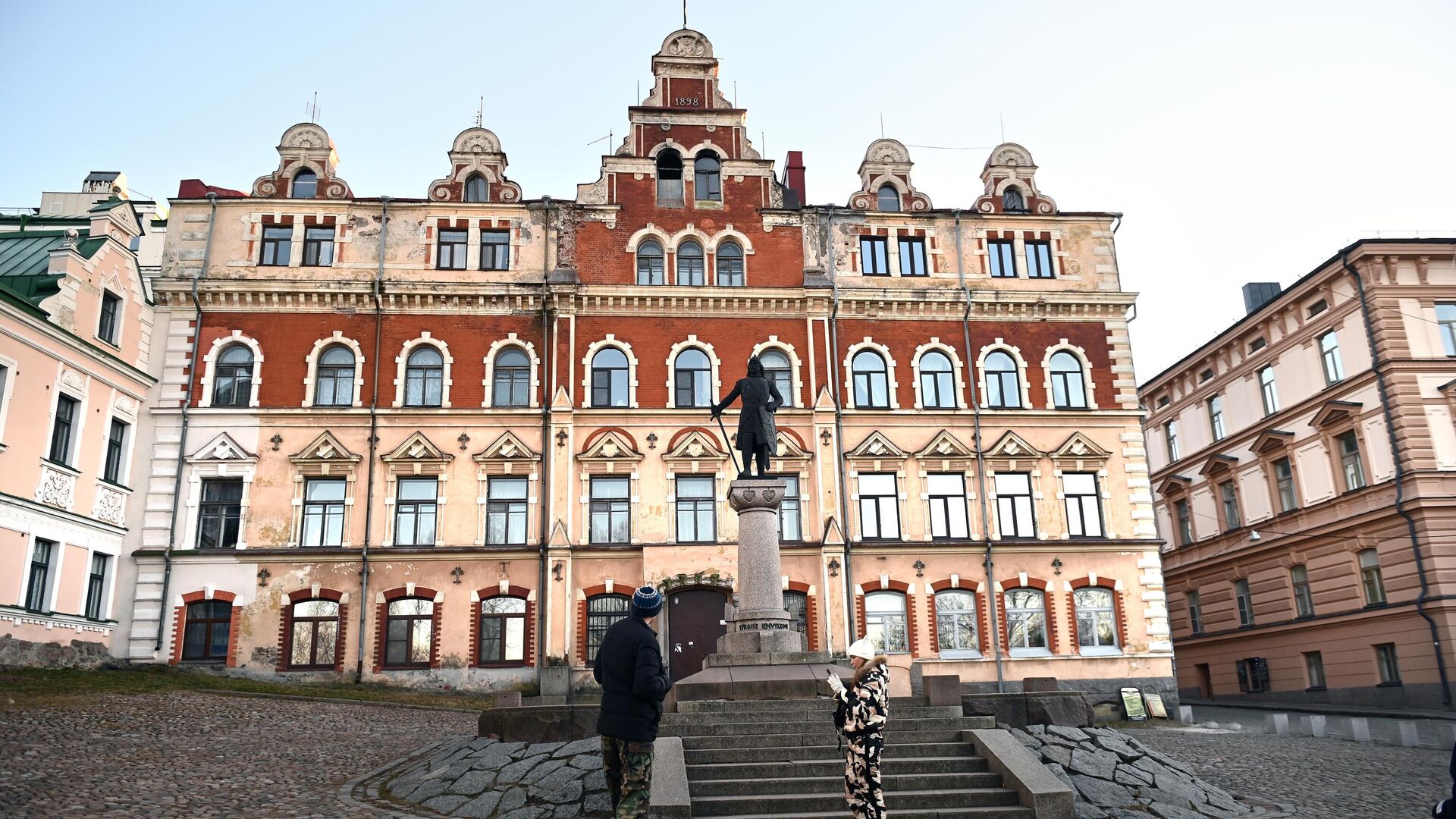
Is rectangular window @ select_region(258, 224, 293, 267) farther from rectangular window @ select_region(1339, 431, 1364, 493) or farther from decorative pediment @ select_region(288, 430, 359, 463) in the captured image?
rectangular window @ select_region(1339, 431, 1364, 493)

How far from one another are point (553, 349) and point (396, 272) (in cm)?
546

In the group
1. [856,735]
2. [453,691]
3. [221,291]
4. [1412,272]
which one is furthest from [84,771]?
[1412,272]

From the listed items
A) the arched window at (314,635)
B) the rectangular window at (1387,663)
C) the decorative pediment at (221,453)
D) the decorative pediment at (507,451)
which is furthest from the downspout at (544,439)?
the rectangular window at (1387,663)

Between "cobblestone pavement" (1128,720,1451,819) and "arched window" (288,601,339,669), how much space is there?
21070 mm

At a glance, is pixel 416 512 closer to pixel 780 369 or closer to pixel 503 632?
pixel 503 632

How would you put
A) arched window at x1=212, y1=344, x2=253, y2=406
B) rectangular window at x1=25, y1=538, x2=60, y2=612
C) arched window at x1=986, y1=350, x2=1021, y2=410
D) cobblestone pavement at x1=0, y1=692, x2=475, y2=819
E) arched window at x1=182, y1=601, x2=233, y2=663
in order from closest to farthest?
1. cobblestone pavement at x1=0, y1=692, x2=475, y2=819
2. rectangular window at x1=25, y1=538, x2=60, y2=612
3. arched window at x1=182, y1=601, x2=233, y2=663
4. arched window at x1=212, y1=344, x2=253, y2=406
5. arched window at x1=986, y1=350, x2=1021, y2=410

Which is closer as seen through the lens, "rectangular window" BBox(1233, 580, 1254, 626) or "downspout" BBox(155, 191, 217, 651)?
"downspout" BBox(155, 191, 217, 651)

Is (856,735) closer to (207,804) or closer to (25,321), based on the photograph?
(207,804)

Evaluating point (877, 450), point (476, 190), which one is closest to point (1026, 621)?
point (877, 450)

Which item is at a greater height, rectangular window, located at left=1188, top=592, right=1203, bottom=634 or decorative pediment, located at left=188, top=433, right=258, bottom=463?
decorative pediment, located at left=188, top=433, right=258, bottom=463

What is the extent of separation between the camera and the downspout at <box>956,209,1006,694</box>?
3159cm

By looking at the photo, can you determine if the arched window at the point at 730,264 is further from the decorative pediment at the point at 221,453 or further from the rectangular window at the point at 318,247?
the decorative pediment at the point at 221,453

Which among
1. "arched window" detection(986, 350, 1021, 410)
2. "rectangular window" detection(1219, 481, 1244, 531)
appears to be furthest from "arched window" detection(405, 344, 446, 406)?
"rectangular window" detection(1219, 481, 1244, 531)

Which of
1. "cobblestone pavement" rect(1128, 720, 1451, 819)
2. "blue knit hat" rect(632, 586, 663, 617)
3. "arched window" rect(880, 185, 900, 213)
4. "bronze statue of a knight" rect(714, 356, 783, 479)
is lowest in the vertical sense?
"cobblestone pavement" rect(1128, 720, 1451, 819)
